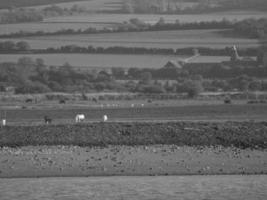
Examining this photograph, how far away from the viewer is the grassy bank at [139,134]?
21594mm

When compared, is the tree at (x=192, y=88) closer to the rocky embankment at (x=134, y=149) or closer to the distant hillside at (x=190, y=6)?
the rocky embankment at (x=134, y=149)

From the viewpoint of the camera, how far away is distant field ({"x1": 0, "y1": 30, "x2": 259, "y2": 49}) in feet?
192

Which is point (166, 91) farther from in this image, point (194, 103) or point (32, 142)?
point (32, 142)

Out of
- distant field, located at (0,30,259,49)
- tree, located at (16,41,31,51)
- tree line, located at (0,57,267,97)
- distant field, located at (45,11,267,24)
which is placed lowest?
tree line, located at (0,57,267,97)

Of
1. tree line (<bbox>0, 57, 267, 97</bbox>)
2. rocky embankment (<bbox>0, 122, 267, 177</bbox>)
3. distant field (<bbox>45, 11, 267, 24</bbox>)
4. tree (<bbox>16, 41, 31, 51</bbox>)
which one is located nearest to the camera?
rocky embankment (<bbox>0, 122, 267, 177</bbox>)

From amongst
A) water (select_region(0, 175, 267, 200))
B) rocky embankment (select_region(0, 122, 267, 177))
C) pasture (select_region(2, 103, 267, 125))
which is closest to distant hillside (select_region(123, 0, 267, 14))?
pasture (select_region(2, 103, 267, 125))

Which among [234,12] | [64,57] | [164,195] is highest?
[234,12]

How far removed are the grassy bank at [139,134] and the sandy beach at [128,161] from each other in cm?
40

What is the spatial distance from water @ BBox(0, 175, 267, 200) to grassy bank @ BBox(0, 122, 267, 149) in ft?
9.55

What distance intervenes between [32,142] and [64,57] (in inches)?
1314

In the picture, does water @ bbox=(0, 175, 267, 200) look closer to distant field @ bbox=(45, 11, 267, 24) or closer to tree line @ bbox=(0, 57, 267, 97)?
tree line @ bbox=(0, 57, 267, 97)

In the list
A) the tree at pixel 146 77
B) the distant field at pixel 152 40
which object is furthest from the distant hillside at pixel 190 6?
the tree at pixel 146 77

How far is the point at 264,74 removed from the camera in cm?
4878

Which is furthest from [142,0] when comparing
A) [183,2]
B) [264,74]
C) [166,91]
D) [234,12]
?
[166,91]
